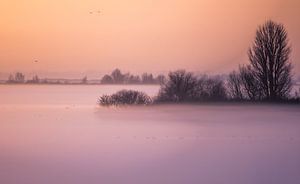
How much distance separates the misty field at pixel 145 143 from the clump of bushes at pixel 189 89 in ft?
0.90

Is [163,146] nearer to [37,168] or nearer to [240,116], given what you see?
[37,168]

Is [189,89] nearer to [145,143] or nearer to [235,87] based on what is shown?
[235,87]

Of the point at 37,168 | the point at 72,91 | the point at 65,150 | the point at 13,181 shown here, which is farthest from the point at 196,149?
the point at 72,91

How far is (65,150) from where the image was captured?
Result: 7.64 metres

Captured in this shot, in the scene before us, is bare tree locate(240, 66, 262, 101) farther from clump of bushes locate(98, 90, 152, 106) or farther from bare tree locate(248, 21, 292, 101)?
clump of bushes locate(98, 90, 152, 106)

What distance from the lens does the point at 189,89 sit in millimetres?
13789

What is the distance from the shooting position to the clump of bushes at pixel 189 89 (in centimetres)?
1338

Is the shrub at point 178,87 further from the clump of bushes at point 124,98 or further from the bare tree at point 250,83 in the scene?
the bare tree at point 250,83

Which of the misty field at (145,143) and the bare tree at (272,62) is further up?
the bare tree at (272,62)

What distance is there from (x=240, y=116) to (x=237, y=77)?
1.31 meters

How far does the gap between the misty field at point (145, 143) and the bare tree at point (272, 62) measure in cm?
49

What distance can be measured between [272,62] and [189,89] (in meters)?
2.62

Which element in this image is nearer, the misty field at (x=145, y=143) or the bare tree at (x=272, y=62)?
the misty field at (x=145, y=143)

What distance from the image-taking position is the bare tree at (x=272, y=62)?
12117 mm
